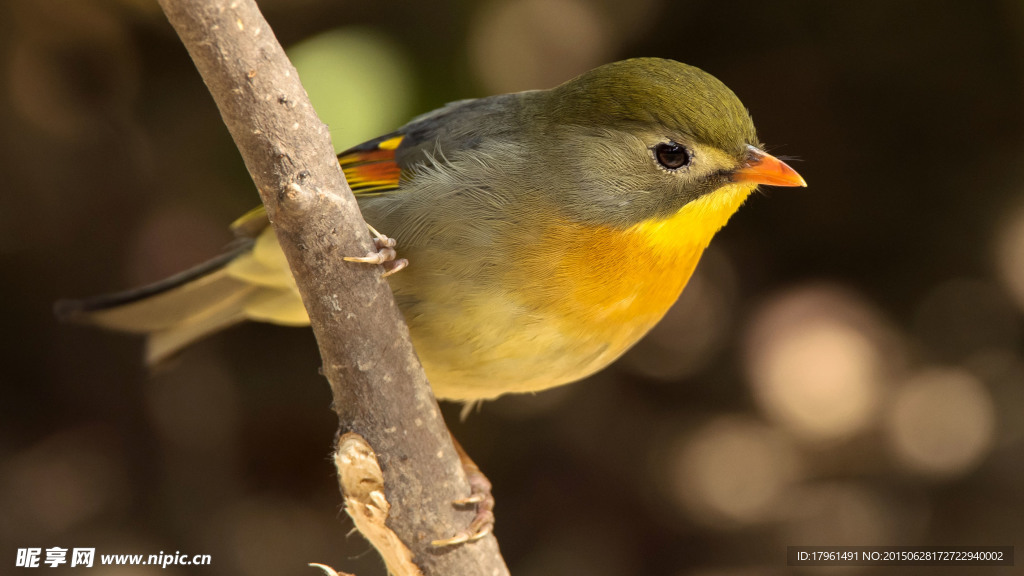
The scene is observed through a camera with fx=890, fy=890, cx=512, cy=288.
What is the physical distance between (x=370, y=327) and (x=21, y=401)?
343 cm

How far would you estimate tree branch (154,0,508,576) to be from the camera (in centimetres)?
196

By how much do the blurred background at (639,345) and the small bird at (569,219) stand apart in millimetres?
1936

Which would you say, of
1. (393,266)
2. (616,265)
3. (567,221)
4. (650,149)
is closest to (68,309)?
(393,266)

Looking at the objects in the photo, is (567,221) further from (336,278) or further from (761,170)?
(336,278)

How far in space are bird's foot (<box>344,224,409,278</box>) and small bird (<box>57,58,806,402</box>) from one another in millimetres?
203

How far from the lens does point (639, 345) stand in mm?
5129

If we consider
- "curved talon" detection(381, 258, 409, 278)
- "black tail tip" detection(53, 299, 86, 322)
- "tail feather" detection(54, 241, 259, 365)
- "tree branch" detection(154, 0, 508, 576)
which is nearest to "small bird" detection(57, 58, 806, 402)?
"curved talon" detection(381, 258, 409, 278)

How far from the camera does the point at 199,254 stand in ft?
16.3

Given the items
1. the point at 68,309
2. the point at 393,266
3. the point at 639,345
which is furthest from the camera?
the point at 639,345

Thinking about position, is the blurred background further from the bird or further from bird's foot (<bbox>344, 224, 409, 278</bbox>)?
bird's foot (<bbox>344, 224, 409, 278</bbox>)

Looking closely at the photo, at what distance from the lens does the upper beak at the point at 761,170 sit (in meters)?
2.68

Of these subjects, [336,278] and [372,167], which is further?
[372,167]

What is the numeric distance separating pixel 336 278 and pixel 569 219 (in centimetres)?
76

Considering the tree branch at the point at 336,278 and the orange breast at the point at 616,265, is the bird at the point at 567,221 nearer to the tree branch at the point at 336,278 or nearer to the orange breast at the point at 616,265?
the orange breast at the point at 616,265
